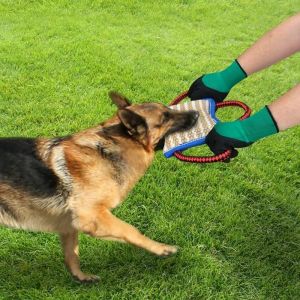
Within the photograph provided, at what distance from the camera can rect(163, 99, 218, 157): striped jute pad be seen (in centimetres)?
324

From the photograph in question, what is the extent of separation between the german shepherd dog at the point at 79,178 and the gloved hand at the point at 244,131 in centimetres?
51

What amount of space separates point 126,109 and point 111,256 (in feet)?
4.06

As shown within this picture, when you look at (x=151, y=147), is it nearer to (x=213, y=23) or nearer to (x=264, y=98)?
(x=264, y=98)

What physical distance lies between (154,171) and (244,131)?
1481mm

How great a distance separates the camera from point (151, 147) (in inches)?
129

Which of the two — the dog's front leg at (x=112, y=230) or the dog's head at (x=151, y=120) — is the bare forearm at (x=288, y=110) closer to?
the dog's head at (x=151, y=120)

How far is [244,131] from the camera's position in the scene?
117 inches

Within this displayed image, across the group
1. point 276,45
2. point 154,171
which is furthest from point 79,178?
point 276,45

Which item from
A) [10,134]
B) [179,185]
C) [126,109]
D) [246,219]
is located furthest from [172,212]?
[10,134]

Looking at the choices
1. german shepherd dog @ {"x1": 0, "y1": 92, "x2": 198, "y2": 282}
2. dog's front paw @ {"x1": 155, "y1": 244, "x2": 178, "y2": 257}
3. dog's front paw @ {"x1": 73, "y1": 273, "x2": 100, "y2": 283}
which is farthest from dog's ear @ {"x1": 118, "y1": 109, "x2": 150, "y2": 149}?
dog's front paw @ {"x1": 73, "y1": 273, "x2": 100, "y2": 283}

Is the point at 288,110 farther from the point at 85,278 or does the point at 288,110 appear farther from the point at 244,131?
the point at 85,278

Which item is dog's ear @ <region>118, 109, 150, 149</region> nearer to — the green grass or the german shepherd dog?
the german shepherd dog

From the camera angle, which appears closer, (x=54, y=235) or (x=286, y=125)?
(x=286, y=125)

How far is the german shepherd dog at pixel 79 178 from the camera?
9.30ft
